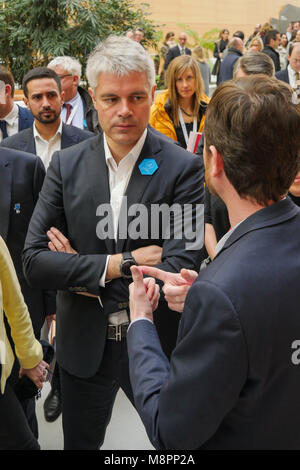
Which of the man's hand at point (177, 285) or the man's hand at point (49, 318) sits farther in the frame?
the man's hand at point (49, 318)

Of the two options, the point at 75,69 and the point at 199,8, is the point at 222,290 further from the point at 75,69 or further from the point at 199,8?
the point at 199,8

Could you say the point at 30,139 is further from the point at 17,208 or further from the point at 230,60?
the point at 230,60

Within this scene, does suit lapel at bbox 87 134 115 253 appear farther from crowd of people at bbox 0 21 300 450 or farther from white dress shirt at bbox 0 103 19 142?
white dress shirt at bbox 0 103 19 142

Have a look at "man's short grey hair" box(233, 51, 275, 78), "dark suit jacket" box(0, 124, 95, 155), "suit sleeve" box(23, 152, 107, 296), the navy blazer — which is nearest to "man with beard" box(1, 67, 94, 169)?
"dark suit jacket" box(0, 124, 95, 155)

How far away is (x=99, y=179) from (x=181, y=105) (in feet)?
8.97

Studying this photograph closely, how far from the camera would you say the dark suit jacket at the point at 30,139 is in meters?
3.15

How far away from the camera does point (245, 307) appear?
0.92 meters

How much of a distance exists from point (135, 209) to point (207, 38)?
18.6 metres

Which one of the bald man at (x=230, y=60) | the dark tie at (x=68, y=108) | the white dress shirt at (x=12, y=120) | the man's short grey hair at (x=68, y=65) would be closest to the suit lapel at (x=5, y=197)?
the white dress shirt at (x=12, y=120)

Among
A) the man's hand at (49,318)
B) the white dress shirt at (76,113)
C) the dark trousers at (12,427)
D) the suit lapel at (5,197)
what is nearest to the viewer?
the dark trousers at (12,427)

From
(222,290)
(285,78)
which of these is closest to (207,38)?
(285,78)

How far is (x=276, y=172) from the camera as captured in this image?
40.3 inches

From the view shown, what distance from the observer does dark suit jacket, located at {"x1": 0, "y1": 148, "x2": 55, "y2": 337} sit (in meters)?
2.35

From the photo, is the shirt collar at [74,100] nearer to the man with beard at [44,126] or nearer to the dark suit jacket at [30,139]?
the man with beard at [44,126]
